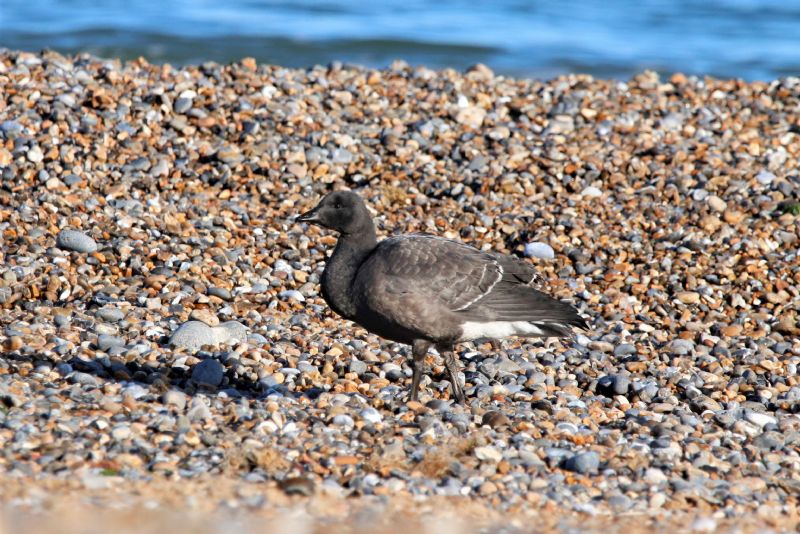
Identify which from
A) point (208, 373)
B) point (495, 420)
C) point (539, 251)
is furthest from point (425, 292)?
point (539, 251)

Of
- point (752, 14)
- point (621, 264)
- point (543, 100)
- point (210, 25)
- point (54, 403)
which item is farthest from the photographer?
point (752, 14)

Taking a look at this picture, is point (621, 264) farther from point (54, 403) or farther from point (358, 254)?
point (54, 403)

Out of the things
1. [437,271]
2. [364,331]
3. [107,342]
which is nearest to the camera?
[437,271]

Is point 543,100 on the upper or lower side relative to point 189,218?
upper

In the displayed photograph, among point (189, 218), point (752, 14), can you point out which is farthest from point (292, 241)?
point (752, 14)

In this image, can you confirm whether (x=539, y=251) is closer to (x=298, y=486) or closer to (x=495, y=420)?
(x=495, y=420)

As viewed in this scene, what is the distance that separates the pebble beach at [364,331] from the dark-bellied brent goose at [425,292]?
56cm

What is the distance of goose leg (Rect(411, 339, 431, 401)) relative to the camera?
804 cm

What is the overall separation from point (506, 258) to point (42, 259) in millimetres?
4430

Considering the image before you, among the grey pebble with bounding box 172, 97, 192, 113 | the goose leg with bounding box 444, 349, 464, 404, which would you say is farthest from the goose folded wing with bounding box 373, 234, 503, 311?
the grey pebble with bounding box 172, 97, 192, 113

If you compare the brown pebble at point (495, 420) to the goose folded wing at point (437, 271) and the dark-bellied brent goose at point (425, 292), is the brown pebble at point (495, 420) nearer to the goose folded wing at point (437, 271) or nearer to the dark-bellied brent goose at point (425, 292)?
the dark-bellied brent goose at point (425, 292)

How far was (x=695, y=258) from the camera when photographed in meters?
11.4

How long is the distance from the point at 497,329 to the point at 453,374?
1.56 ft

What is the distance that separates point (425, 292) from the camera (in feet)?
26.0
